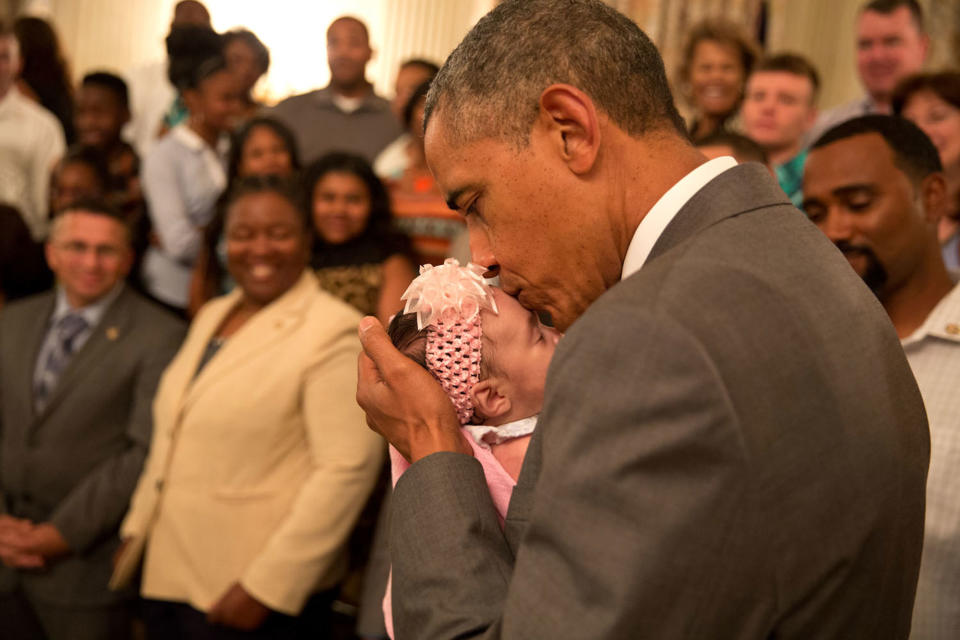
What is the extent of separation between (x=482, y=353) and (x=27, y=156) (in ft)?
14.1

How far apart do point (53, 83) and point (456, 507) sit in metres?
5.84

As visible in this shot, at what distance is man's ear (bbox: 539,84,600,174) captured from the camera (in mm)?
1239

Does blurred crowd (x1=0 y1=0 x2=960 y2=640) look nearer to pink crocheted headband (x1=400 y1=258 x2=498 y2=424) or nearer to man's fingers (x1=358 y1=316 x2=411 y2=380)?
pink crocheted headband (x1=400 y1=258 x2=498 y2=424)

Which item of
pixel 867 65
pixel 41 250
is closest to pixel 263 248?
pixel 41 250

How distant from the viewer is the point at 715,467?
993 mm

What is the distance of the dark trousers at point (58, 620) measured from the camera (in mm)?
3400

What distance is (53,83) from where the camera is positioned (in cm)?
616

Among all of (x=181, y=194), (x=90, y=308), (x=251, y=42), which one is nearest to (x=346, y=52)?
(x=251, y=42)

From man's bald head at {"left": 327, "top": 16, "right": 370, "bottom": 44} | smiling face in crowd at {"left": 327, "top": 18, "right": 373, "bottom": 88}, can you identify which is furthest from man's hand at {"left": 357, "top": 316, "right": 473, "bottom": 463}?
man's bald head at {"left": 327, "top": 16, "right": 370, "bottom": 44}

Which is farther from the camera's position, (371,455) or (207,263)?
(207,263)

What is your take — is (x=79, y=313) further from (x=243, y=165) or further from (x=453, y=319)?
(x=453, y=319)

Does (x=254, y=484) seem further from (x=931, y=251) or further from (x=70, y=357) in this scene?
(x=931, y=251)

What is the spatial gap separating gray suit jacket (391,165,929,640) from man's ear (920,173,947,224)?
4.13 ft

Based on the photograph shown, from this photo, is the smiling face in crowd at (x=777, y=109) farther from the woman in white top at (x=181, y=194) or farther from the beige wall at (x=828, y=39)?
the beige wall at (x=828, y=39)
